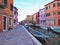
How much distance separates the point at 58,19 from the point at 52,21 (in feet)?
14.1

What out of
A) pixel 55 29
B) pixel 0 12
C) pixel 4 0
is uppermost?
pixel 4 0

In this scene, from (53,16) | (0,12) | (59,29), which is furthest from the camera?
(53,16)

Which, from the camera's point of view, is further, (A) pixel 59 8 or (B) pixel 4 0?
(A) pixel 59 8

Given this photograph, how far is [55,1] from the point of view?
56062 mm

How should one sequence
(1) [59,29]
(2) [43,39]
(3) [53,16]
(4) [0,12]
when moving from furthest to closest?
(3) [53,16] → (1) [59,29] → (4) [0,12] → (2) [43,39]

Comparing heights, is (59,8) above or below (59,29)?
above

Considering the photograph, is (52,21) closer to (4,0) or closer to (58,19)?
(58,19)

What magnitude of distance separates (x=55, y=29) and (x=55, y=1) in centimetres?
1278

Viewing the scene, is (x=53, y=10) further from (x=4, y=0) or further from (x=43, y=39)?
(x=43, y=39)

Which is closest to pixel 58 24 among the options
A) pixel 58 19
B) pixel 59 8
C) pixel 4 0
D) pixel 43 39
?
pixel 58 19

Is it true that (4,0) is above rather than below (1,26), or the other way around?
above

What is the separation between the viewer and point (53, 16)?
5816 cm

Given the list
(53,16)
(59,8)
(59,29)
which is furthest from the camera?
(53,16)

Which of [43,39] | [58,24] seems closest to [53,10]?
[58,24]
